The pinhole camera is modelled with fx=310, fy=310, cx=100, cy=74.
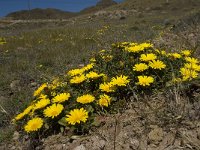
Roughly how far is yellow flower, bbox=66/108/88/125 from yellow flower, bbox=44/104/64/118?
139mm

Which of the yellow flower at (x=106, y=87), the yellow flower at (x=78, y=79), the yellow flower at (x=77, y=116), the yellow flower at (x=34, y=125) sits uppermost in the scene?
the yellow flower at (x=78, y=79)

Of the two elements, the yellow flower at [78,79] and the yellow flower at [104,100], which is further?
the yellow flower at [78,79]

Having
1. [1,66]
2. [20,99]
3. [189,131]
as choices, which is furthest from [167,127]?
[1,66]

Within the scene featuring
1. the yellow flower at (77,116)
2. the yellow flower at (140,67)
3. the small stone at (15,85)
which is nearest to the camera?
the yellow flower at (77,116)

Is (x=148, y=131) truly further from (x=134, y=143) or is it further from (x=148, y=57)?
(x=148, y=57)

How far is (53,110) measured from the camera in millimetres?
3125

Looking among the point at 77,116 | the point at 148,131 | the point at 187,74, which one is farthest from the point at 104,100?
the point at 187,74

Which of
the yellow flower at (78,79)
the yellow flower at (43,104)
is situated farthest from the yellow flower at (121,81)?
the yellow flower at (43,104)

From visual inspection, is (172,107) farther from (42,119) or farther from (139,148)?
(42,119)

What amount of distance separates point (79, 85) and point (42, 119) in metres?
0.58

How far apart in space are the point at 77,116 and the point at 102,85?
53 centimetres

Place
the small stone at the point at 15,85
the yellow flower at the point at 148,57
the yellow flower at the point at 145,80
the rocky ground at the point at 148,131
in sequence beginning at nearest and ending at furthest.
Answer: the rocky ground at the point at 148,131, the yellow flower at the point at 145,80, the yellow flower at the point at 148,57, the small stone at the point at 15,85

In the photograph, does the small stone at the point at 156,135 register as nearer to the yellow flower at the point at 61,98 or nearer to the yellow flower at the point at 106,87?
the yellow flower at the point at 106,87

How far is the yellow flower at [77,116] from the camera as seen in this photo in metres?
2.92
